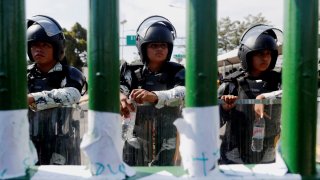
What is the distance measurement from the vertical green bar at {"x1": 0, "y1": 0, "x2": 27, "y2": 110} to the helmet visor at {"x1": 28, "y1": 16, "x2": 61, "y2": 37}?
169cm

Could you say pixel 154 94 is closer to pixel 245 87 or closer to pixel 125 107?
pixel 125 107

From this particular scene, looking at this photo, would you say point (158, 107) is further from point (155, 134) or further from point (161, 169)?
point (161, 169)

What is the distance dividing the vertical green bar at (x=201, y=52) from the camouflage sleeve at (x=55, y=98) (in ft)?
4.82

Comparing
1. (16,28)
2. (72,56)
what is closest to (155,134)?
(16,28)

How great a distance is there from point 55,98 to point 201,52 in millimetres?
1611

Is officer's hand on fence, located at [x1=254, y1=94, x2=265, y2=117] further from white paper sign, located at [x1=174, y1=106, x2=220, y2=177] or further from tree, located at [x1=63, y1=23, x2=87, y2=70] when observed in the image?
tree, located at [x1=63, y1=23, x2=87, y2=70]

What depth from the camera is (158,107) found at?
8.52ft

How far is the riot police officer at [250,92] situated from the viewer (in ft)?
8.71

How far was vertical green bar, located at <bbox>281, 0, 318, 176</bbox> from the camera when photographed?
5.31ft

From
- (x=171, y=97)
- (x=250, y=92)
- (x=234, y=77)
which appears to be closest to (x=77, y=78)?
(x=171, y=97)

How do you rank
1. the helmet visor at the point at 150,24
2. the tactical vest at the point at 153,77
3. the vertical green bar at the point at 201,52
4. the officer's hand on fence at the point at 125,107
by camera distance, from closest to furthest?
the vertical green bar at the point at 201,52 → the officer's hand on fence at the point at 125,107 → the tactical vest at the point at 153,77 → the helmet visor at the point at 150,24

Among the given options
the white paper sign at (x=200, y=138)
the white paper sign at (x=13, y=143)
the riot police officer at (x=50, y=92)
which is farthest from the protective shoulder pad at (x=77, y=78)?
the white paper sign at (x=200, y=138)

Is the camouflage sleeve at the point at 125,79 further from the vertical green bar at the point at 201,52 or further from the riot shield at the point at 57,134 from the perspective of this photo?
the vertical green bar at the point at 201,52

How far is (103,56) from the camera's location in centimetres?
158
